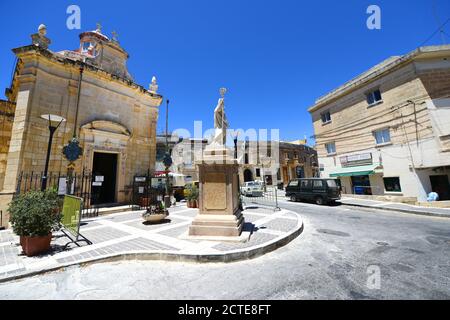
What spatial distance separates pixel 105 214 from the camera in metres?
9.98

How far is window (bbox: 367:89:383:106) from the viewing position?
1617 cm

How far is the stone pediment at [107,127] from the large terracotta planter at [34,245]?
790 cm

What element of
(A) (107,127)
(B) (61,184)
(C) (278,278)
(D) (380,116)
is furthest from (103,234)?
(D) (380,116)

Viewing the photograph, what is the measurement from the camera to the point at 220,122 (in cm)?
662

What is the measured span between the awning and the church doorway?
19.0 metres

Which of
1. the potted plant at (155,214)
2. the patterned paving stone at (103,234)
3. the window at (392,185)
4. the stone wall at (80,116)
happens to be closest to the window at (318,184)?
the window at (392,185)

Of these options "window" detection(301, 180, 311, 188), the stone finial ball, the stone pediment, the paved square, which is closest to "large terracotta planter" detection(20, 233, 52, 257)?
the paved square

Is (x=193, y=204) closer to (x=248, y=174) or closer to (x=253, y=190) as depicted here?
(x=253, y=190)

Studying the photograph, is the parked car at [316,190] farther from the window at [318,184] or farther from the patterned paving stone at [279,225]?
the patterned paving stone at [279,225]

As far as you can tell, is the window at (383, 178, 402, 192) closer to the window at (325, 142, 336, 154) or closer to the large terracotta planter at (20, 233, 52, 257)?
the window at (325, 142, 336, 154)

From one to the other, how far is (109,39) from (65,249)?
14.9m
